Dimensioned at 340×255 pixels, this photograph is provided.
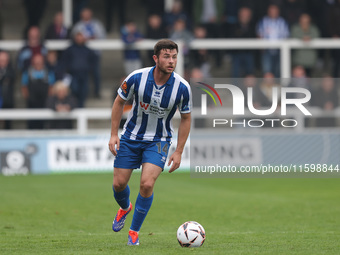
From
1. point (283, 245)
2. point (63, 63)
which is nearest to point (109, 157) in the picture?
point (63, 63)

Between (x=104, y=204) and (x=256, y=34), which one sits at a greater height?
(x=256, y=34)

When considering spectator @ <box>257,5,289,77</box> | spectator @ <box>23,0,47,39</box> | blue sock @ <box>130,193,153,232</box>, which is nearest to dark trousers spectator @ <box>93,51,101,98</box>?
spectator @ <box>23,0,47,39</box>

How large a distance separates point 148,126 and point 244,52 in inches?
463

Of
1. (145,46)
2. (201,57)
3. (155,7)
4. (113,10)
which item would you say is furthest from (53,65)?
(113,10)

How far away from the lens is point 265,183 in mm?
15969

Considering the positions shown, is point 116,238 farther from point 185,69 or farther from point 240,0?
point 240,0

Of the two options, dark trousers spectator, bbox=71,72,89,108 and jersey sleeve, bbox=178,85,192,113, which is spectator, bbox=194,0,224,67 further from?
jersey sleeve, bbox=178,85,192,113

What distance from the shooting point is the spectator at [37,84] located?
59.3 ft

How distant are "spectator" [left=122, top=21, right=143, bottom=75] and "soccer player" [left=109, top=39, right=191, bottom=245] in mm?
10995

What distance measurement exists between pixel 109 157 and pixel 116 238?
8.93 metres

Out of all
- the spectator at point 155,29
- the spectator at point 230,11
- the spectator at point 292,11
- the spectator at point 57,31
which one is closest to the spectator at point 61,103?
the spectator at point 57,31

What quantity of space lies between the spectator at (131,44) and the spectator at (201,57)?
143 centimetres

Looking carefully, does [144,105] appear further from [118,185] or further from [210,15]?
[210,15]

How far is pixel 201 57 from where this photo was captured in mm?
19594
